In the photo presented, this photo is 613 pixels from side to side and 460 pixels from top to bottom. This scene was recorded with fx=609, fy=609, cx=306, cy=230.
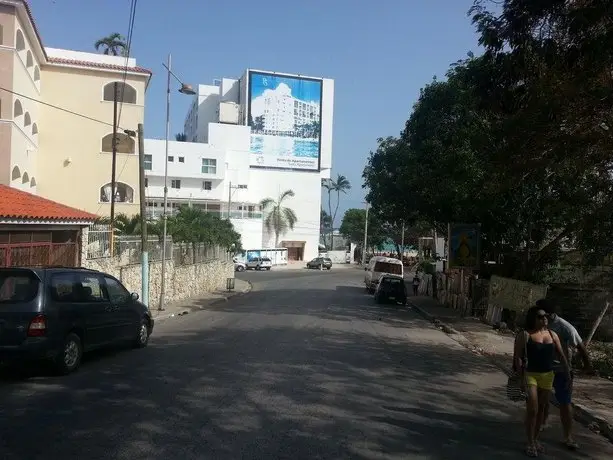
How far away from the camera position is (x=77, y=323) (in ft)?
31.9

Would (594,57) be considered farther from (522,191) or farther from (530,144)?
(522,191)

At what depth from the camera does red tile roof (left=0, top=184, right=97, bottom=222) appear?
1399 centimetres

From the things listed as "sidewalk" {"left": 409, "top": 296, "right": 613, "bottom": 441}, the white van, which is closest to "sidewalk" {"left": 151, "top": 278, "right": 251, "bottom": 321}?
"sidewalk" {"left": 409, "top": 296, "right": 613, "bottom": 441}

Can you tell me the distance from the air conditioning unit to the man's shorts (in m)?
80.6

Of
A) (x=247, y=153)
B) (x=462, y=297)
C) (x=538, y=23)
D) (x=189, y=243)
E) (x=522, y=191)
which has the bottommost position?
(x=462, y=297)

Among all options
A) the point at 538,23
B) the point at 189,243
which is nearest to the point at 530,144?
the point at 538,23

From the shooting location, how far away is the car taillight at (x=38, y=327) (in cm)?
884

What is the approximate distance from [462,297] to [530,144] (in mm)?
16481

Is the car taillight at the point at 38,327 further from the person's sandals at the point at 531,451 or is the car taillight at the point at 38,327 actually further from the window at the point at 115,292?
the person's sandals at the point at 531,451

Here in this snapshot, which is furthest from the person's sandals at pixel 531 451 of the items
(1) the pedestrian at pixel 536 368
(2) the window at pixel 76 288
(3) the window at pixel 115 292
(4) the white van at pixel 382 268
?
(4) the white van at pixel 382 268

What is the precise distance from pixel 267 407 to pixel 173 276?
20.6m

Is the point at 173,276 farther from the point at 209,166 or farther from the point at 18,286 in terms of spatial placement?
the point at 209,166

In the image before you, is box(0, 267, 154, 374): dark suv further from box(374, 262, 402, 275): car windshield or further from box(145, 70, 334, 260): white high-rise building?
box(145, 70, 334, 260): white high-rise building

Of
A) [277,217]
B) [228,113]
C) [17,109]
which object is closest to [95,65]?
[17,109]
